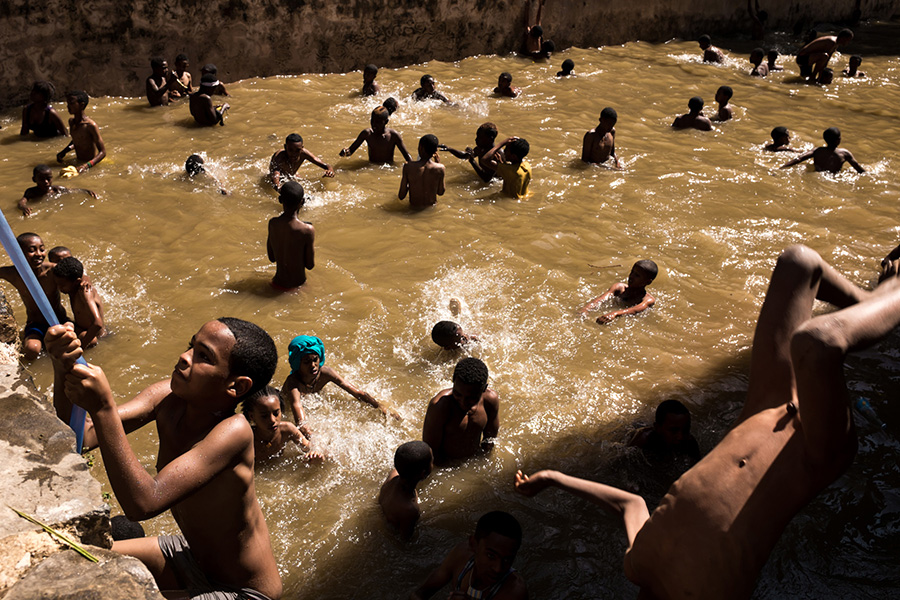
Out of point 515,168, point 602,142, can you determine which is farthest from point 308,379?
point 602,142

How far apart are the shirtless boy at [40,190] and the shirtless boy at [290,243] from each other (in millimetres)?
2915

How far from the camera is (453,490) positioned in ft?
15.5

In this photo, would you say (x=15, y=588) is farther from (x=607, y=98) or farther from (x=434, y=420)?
(x=607, y=98)

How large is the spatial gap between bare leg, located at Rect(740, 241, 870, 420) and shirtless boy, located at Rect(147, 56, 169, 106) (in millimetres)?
10445

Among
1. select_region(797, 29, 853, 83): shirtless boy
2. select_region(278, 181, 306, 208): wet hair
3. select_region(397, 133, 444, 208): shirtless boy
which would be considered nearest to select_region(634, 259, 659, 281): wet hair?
select_region(397, 133, 444, 208): shirtless boy

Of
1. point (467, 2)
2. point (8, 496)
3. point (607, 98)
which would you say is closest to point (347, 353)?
Answer: point (8, 496)

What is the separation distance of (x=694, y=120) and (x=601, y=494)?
9547 millimetres

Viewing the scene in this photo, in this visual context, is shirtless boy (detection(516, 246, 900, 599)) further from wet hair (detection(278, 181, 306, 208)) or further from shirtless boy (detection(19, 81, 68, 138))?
shirtless boy (detection(19, 81, 68, 138))

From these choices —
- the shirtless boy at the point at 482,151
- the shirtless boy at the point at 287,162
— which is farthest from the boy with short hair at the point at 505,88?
the shirtless boy at the point at 287,162

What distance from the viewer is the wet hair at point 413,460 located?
4.16 meters

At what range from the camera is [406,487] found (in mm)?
4277

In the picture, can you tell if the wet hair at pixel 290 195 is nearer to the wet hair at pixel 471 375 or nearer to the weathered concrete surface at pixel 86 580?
the wet hair at pixel 471 375

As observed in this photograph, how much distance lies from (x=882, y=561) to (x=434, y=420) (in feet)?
9.24

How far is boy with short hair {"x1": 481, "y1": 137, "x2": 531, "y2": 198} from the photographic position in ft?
28.2
